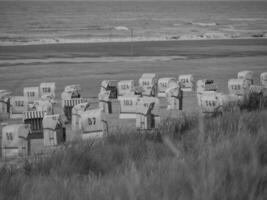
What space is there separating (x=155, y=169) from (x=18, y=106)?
11.1 m

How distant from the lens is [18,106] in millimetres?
16906

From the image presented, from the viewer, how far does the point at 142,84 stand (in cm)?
2058

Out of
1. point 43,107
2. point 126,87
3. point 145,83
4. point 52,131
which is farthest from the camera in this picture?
point 145,83

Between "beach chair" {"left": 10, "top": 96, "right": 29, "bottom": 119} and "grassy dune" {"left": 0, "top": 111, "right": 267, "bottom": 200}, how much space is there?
7.15 meters

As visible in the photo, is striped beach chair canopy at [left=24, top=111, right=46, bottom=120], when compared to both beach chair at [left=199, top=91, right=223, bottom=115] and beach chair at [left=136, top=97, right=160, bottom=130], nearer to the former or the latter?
beach chair at [left=136, top=97, right=160, bottom=130]

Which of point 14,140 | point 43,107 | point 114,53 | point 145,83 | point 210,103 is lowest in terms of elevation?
point 14,140

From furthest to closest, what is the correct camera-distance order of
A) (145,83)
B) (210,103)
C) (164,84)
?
1. (164,84)
2. (145,83)
3. (210,103)

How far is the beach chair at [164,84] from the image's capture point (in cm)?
2027

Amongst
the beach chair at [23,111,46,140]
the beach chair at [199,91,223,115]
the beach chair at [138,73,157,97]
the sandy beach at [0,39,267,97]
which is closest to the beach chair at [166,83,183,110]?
the beach chair at [138,73,157,97]

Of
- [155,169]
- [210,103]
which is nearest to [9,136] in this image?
[210,103]

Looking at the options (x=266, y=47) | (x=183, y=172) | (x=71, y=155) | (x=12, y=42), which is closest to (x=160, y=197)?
(x=183, y=172)

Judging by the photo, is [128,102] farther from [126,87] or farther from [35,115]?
[126,87]

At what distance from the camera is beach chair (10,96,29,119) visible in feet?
54.7

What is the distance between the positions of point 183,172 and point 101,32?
62403mm
